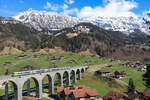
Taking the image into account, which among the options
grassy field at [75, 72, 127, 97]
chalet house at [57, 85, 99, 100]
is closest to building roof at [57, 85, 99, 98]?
chalet house at [57, 85, 99, 100]

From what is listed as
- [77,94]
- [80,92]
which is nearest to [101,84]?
[80,92]

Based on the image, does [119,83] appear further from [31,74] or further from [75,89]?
[31,74]

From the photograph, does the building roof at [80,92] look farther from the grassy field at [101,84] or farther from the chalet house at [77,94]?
the grassy field at [101,84]

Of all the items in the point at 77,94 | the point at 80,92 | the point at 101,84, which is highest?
the point at 80,92

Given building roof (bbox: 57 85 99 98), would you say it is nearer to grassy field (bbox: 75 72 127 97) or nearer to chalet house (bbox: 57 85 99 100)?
chalet house (bbox: 57 85 99 100)

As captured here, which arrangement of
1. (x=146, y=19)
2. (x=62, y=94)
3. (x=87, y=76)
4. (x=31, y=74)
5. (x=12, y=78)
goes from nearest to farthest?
(x=146, y=19) < (x=12, y=78) < (x=31, y=74) < (x=62, y=94) < (x=87, y=76)

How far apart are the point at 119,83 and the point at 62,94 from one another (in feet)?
114

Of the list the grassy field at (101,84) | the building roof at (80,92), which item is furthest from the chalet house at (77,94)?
the grassy field at (101,84)

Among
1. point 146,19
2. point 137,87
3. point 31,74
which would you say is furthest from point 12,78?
point 137,87

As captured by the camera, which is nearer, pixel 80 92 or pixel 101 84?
pixel 80 92

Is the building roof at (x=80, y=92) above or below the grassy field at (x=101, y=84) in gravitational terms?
above

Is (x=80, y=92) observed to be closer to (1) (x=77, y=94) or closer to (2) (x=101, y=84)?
(1) (x=77, y=94)

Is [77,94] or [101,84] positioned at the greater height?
[77,94]

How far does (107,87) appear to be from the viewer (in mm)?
88625
